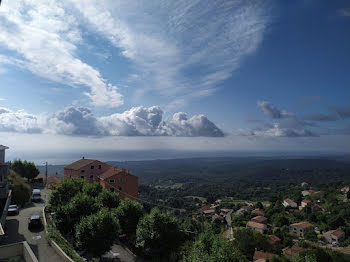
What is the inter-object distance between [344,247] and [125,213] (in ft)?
207

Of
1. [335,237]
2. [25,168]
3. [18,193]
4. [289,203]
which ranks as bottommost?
[289,203]

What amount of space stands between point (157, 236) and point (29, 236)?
11.2 metres

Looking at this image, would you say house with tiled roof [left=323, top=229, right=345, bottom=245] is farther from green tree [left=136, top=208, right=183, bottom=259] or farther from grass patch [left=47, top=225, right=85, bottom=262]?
grass patch [left=47, top=225, right=85, bottom=262]

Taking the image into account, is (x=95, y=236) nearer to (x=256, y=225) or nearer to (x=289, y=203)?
(x=256, y=225)

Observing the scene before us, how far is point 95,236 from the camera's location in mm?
18891

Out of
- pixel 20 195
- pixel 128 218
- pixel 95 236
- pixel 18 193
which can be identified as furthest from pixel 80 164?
pixel 95 236

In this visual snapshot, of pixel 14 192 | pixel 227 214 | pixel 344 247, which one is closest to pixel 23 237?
pixel 14 192

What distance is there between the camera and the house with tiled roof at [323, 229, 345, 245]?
208ft

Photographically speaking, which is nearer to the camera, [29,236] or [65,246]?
[65,246]

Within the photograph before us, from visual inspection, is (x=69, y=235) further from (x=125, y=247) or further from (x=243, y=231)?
(x=243, y=231)

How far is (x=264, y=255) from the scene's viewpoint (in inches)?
1748

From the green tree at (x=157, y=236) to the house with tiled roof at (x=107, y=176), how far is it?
24.1 meters

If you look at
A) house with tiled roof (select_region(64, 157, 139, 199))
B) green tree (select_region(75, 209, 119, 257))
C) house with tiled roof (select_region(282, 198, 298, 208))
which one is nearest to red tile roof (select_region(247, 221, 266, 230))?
house with tiled roof (select_region(282, 198, 298, 208))

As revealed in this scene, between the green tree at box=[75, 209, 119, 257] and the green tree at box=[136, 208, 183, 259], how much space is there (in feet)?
9.87
